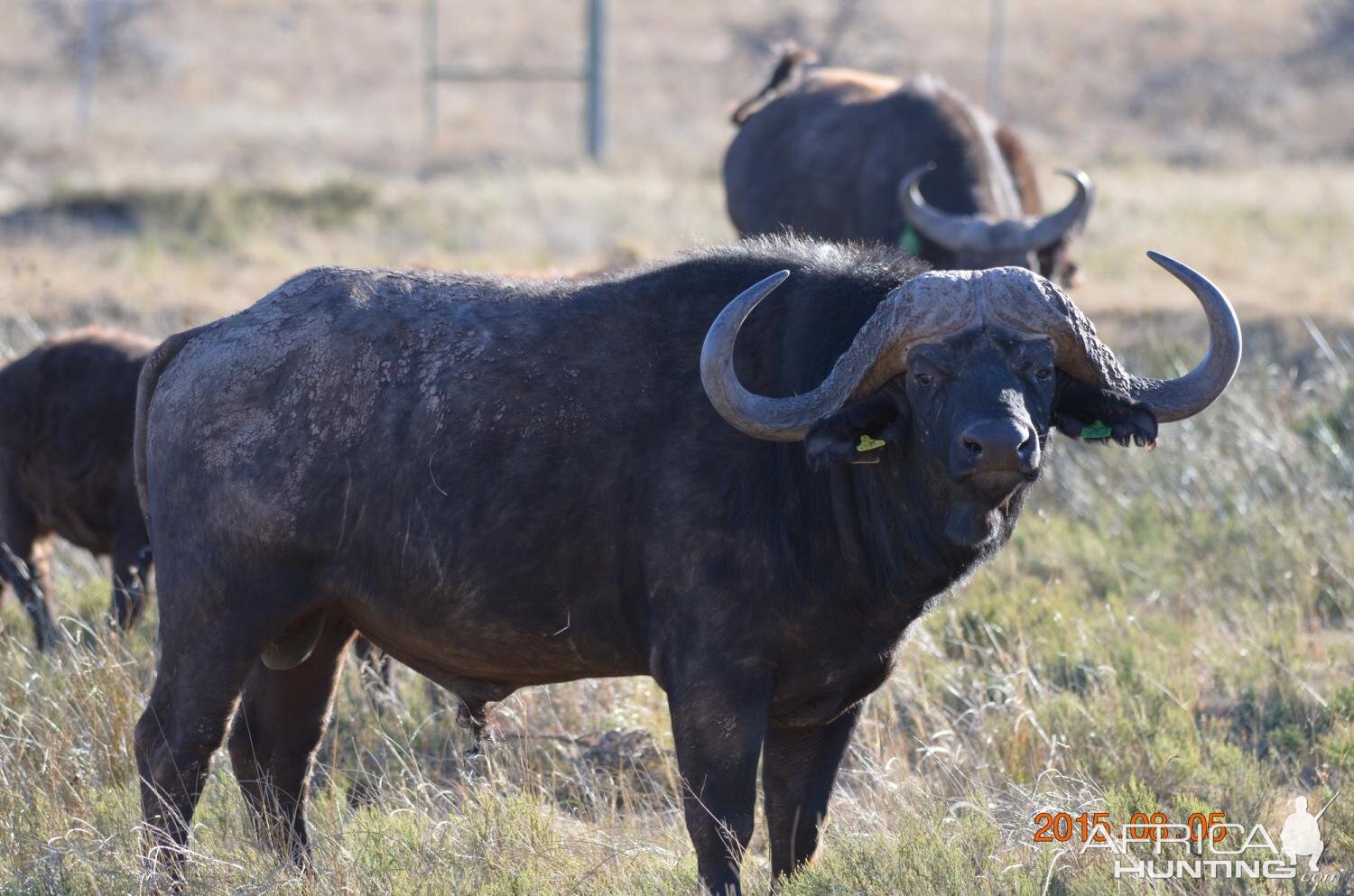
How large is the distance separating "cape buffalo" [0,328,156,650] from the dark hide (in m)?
5.73

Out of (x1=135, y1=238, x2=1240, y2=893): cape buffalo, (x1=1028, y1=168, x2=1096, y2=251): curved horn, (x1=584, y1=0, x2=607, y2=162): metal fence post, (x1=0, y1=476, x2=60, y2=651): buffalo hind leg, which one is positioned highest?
(x1=135, y1=238, x2=1240, y2=893): cape buffalo

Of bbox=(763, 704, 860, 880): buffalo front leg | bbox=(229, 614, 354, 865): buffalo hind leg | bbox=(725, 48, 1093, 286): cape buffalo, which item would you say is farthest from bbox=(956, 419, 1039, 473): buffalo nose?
bbox=(725, 48, 1093, 286): cape buffalo

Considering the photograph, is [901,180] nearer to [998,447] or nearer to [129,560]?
[129,560]

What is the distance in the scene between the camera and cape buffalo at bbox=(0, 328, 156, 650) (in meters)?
8.68

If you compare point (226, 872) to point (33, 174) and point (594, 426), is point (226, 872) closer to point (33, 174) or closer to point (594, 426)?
point (594, 426)

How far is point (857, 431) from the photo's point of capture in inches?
184

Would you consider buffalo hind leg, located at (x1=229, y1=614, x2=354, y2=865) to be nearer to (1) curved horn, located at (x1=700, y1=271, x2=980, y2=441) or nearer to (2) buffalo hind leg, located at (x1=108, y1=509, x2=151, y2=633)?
(1) curved horn, located at (x1=700, y1=271, x2=980, y2=441)

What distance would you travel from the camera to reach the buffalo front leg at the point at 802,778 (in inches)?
214

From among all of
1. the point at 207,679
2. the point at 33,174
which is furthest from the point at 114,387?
the point at 33,174

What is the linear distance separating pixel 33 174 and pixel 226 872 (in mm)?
23440

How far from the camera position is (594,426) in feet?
16.8

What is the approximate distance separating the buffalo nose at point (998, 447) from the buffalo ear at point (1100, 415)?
55cm

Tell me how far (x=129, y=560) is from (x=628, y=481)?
15.0ft

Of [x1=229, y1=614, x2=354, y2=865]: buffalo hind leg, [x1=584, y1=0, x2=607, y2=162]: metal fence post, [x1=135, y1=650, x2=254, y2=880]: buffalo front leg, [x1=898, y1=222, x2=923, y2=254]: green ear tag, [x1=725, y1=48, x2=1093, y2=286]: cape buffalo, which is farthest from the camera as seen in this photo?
[x1=584, y1=0, x2=607, y2=162]: metal fence post
